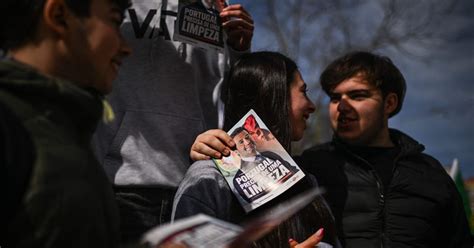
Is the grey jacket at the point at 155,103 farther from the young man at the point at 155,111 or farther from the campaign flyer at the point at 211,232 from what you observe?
the campaign flyer at the point at 211,232

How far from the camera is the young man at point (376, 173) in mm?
2604

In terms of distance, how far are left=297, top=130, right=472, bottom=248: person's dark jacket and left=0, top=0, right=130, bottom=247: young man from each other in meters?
1.71

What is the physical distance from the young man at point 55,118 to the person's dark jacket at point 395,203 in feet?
5.60

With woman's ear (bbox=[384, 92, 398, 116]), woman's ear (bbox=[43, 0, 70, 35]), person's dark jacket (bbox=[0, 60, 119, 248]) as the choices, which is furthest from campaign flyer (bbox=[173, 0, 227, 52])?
woman's ear (bbox=[384, 92, 398, 116])

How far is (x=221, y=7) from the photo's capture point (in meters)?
2.20

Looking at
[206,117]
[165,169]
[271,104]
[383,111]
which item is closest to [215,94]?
[206,117]

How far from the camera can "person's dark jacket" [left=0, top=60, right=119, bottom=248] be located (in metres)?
0.93

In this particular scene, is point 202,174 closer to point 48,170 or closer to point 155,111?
point 155,111

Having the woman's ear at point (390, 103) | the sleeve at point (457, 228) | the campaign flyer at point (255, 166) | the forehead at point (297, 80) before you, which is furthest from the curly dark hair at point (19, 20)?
the woman's ear at point (390, 103)

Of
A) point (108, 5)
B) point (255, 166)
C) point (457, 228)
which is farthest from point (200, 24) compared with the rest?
point (457, 228)

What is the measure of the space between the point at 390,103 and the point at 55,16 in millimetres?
2456

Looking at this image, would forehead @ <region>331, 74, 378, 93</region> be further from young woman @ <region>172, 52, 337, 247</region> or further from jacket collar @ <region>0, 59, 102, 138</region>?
jacket collar @ <region>0, 59, 102, 138</region>

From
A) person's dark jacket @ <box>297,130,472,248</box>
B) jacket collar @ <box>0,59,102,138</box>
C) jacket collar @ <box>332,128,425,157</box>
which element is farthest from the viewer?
jacket collar @ <box>332,128,425,157</box>

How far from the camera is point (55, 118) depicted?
3.42ft
